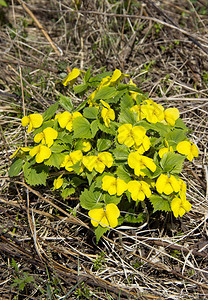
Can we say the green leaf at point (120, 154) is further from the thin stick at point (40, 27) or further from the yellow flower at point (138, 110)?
the thin stick at point (40, 27)

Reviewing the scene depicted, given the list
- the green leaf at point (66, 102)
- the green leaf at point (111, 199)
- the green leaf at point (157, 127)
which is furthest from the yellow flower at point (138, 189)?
the green leaf at point (66, 102)

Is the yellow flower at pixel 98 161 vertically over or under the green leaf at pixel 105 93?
under

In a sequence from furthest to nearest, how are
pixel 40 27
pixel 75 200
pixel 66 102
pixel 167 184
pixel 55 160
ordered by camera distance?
1. pixel 40 27
2. pixel 75 200
3. pixel 66 102
4. pixel 55 160
5. pixel 167 184

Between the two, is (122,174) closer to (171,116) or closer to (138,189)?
(138,189)

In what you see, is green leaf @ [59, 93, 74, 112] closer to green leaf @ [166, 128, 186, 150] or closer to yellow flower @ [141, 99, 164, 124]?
yellow flower @ [141, 99, 164, 124]

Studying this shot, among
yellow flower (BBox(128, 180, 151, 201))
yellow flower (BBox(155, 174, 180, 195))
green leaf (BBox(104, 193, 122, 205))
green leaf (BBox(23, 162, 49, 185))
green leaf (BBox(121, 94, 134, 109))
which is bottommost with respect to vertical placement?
green leaf (BBox(104, 193, 122, 205))

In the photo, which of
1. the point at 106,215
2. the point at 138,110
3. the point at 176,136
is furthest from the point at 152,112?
the point at 106,215

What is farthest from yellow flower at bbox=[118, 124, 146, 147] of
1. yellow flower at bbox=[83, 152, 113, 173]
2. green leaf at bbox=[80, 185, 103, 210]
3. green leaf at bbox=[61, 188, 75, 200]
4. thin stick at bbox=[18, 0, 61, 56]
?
thin stick at bbox=[18, 0, 61, 56]
